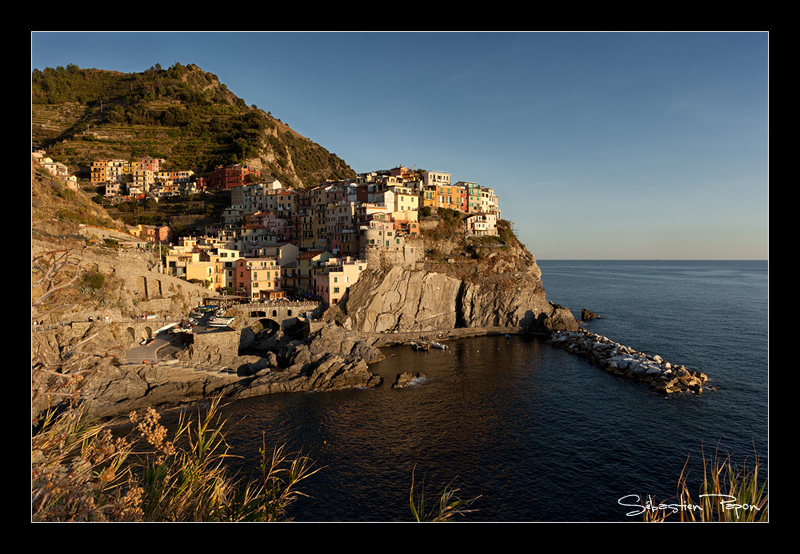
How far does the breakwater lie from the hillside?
80.5 meters

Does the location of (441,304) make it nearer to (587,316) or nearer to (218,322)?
(587,316)

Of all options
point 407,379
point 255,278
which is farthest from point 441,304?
point 255,278

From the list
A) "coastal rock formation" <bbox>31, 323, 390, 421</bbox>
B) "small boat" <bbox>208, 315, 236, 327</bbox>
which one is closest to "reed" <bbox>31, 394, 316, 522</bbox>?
"coastal rock formation" <bbox>31, 323, 390, 421</bbox>

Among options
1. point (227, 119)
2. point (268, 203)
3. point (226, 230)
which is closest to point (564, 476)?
point (226, 230)

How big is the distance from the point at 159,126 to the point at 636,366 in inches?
4764

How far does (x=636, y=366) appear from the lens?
37.7 m

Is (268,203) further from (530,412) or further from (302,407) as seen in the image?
(530,412)

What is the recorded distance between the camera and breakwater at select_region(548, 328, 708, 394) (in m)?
34.3

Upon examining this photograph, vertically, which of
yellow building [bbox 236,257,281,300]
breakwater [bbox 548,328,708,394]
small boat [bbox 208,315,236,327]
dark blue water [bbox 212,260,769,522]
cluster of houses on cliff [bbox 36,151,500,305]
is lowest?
dark blue water [bbox 212,260,769,522]

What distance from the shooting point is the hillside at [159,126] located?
93750mm

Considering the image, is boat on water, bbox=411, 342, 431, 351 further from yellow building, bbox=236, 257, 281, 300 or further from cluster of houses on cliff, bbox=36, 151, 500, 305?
yellow building, bbox=236, 257, 281, 300

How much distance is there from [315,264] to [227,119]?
258ft

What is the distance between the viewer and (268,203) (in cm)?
7456
